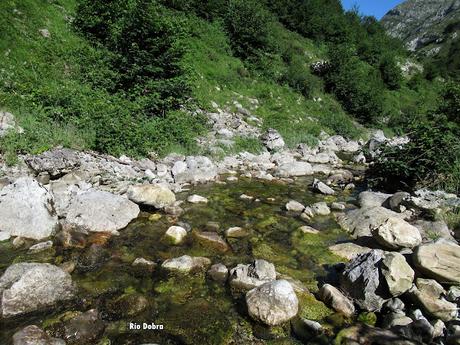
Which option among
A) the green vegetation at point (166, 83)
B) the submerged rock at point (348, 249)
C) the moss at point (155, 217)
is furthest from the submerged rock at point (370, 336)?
the green vegetation at point (166, 83)

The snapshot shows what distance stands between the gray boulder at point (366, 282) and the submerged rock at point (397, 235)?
4.22ft

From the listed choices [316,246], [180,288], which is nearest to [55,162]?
[180,288]

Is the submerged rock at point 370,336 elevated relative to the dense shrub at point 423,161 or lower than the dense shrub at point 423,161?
lower

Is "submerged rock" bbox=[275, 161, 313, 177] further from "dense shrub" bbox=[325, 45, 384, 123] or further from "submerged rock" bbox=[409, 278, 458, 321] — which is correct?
"dense shrub" bbox=[325, 45, 384, 123]

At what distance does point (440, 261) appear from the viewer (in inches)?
188

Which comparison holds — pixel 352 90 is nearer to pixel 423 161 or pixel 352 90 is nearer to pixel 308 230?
pixel 423 161

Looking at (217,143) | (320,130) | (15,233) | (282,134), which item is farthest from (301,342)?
(320,130)

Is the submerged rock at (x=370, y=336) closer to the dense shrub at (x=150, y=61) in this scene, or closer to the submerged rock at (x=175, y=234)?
the submerged rock at (x=175, y=234)

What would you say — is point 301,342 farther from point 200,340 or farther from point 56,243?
point 56,243

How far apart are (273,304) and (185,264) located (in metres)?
1.74

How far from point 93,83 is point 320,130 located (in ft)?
45.7

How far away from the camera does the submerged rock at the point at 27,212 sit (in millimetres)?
6035

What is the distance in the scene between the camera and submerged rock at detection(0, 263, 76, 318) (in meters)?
4.10

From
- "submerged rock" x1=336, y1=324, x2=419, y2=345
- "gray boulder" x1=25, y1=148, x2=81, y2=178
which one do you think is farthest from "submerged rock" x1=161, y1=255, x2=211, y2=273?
"gray boulder" x1=25, y1=148, x2=81, y2=178
